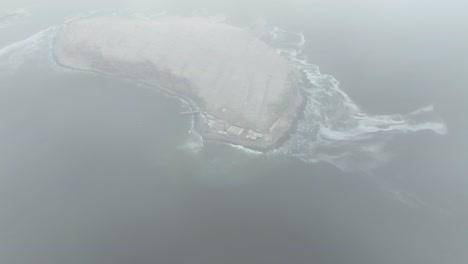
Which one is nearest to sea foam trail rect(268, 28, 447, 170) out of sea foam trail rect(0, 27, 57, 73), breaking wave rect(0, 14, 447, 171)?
breaking wave rect(0, 14, 447, 171)

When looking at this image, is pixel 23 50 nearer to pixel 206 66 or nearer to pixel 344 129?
pixel 206 66

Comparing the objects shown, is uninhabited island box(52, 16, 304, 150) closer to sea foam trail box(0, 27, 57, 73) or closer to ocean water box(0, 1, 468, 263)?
ocean water box(0, 1, 468, 263)

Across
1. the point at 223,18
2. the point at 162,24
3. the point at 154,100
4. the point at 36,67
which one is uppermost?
the point at 223,18

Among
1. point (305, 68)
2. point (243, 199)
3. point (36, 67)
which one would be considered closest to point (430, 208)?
point (243, 199)

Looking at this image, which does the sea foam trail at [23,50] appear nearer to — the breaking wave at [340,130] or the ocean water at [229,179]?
the ocean water at [229,179]

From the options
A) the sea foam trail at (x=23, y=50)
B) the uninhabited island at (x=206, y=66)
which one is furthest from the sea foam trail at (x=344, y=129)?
the sea foam trail at (x=23, y=50)

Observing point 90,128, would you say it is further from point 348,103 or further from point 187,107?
point 348,103
